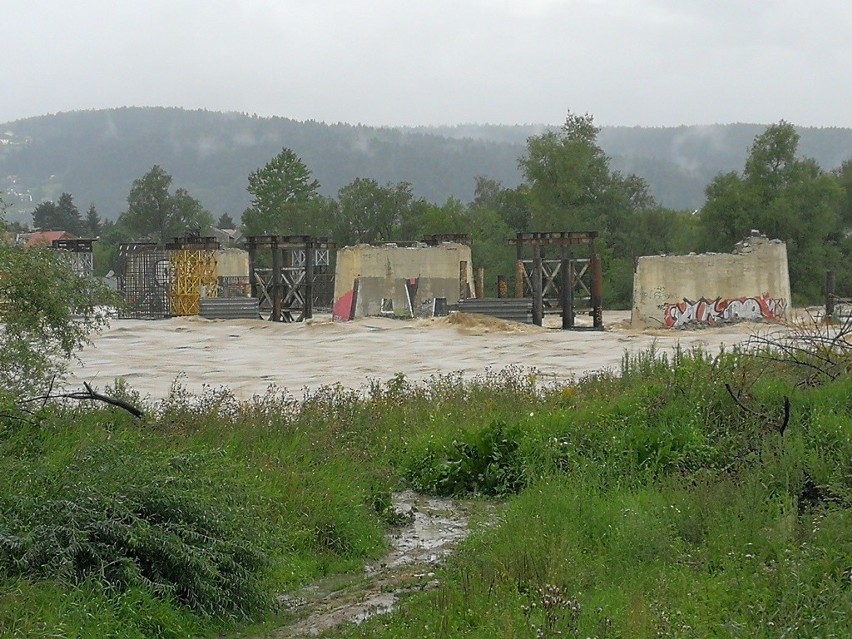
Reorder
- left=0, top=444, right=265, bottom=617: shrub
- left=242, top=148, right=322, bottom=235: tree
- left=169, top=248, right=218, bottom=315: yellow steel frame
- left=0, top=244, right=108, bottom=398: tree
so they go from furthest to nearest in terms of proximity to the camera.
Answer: left=242, top=148, right=322, bottom=235: tree → left=169, top=248, right=218, bottom=315: yellow steel frame → left=0, top=244, right=108, bottom=398: tree → left=0, top=444, right=265, bottom=617: shrub

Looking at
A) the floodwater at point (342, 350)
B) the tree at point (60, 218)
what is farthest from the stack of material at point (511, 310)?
the tree at point (60, 218)

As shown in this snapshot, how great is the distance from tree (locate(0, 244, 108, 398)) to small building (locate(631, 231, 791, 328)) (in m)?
28.5

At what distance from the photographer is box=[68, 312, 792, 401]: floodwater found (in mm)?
21656

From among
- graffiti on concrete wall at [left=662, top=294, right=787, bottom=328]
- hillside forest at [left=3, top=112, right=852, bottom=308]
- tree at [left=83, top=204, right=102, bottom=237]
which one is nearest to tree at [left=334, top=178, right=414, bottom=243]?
hillside forest at [left=3, top=112, right=852, bottom=308]

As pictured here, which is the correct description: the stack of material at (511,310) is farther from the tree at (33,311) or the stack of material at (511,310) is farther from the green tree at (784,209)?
the tree at (33,311)

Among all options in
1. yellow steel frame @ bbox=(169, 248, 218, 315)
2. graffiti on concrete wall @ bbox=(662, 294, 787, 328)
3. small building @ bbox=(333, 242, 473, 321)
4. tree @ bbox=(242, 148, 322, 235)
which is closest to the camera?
graffiti on concrete wall @ bbox=(662, 294, 787, 328)

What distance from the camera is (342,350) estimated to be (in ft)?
94.6

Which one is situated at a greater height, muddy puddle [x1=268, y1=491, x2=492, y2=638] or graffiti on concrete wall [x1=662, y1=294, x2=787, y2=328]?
graffiti on concrete wall [x1=662, y1=294, x2=787, y2=328]

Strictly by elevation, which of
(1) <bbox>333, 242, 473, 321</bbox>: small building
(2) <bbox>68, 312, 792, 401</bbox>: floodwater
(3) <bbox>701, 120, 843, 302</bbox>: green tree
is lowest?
(2) <bbox>68, 312, 792, 401</bbox>: floodwater

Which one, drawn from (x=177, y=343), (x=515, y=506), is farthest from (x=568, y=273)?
(x=515, y=506)

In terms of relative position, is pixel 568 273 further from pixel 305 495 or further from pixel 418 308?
pixel 305 495

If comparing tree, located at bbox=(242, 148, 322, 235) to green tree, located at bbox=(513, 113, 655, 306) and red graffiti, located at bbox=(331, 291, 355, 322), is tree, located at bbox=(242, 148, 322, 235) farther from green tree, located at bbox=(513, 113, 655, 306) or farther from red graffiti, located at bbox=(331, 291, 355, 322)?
red graffiti, located at bbox=(331, 291, 355, 322)

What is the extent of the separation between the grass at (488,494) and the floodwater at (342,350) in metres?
7.02

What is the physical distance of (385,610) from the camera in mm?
6734
